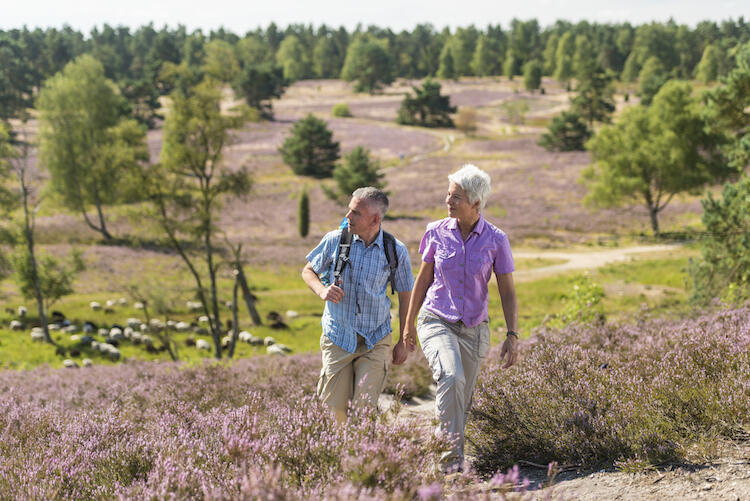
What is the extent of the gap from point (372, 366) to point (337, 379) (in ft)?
1.10

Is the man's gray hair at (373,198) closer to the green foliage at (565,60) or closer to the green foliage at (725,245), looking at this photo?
the green foliage at (725,245)

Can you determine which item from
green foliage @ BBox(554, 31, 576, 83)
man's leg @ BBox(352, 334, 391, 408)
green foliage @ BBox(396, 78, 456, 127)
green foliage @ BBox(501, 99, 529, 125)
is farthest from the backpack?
green foliage @ BBox(554, 31, 576, 83)

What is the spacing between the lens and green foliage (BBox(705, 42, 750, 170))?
13.9 m

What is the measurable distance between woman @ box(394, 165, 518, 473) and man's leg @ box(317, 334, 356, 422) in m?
0.46

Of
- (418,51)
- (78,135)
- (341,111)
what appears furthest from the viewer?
(418,51)

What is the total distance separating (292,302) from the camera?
3098cm

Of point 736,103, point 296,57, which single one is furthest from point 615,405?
point 296,57

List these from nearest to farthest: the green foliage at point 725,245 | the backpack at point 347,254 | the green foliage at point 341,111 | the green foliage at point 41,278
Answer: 1. the backpack at point 347,254
2. the green foliage at point 725,245
3. the green foliage at point 41,278
4. the green foliage at point 341,111

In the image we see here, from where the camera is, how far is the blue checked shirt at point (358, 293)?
5008 millimetres

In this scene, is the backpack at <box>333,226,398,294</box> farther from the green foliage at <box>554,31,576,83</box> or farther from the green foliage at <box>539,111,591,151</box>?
the green foliage at <box>554,31,576,83</box>

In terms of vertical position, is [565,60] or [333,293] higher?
[565,60]

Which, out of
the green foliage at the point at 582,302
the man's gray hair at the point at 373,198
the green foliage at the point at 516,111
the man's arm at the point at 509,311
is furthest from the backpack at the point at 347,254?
the green foliage at the point at 516,111

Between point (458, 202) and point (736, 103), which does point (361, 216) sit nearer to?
point (458, 202)

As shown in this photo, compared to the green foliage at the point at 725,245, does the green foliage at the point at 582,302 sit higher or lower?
lower
